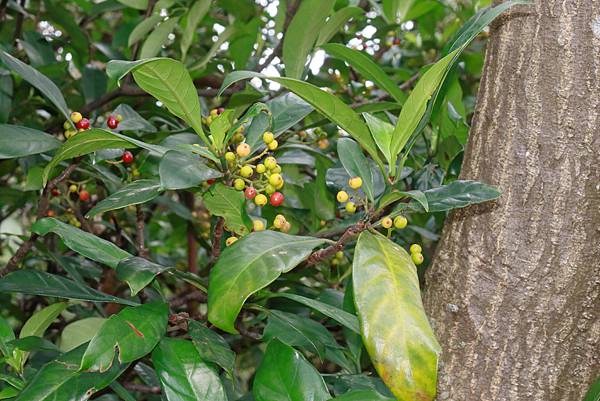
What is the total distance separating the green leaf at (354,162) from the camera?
928 mm

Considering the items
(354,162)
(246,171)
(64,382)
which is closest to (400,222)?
(354,162)

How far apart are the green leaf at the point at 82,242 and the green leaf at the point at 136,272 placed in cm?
4

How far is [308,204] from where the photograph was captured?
1481 millimetres

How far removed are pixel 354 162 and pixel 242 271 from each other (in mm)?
242

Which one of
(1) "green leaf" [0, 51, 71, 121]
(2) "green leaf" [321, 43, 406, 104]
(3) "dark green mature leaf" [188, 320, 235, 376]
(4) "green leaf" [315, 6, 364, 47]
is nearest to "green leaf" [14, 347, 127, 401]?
(3) "dark green mature leaf" [188, 320, 235, 376]

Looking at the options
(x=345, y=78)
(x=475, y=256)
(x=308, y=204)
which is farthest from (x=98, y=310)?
(x=475, y=256)

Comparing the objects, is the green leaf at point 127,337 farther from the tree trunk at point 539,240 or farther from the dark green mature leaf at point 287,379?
the tree trunk at point 539,240

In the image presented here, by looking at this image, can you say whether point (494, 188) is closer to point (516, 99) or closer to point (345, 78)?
point (516, 99)

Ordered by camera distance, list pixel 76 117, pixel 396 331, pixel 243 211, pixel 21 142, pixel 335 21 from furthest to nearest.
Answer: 1. pixel 335 21
2. pixel 76 117
3. pixel 21 142
4. pixel 243 211
5. pixel 396 331

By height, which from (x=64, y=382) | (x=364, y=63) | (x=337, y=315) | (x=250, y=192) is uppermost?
(x=364, y=63)

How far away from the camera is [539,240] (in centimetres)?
86

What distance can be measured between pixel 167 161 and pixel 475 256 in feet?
1.25

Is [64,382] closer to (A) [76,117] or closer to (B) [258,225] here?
(B) [258,225]

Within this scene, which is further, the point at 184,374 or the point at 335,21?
the point at 335,21
